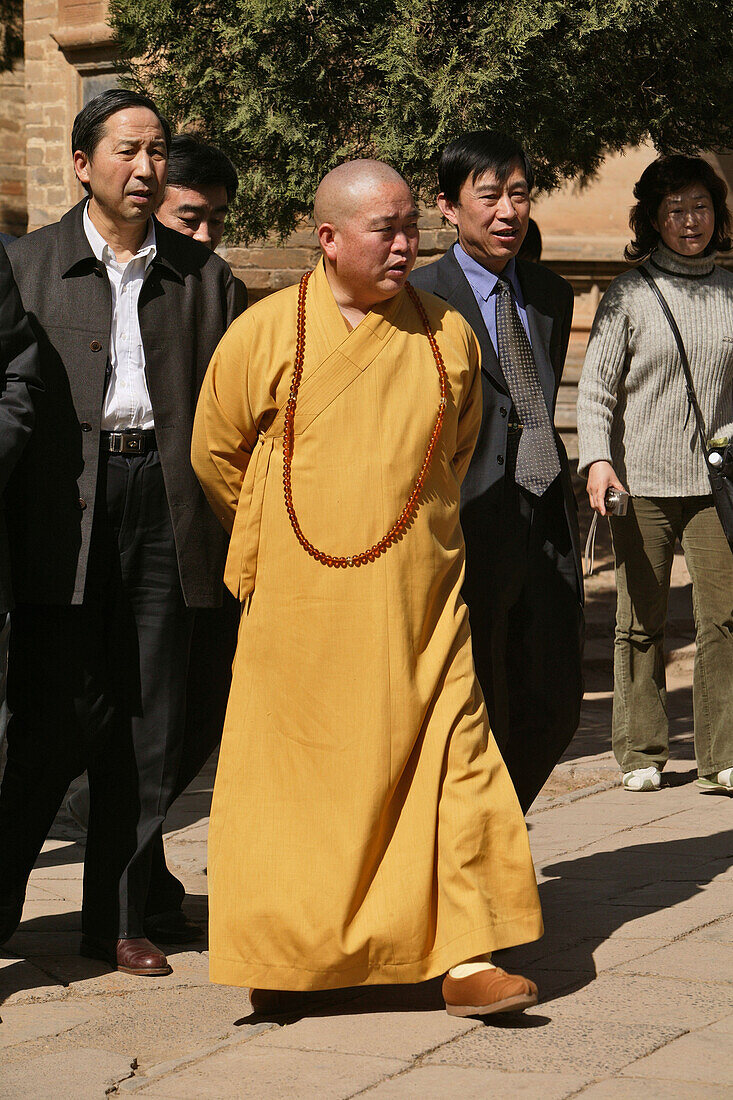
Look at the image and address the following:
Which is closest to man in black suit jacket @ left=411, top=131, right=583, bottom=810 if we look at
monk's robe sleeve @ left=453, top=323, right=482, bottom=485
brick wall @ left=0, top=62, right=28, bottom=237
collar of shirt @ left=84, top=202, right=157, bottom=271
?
monk's robe sleeve @ left=453, top=323, right=482, bottom=485

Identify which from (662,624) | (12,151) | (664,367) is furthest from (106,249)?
(12,151)

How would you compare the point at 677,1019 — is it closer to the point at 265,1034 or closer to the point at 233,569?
the point at 265,1034

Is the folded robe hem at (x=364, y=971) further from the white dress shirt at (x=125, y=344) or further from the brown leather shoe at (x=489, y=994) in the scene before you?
the white dress shirt at (x=125, y=344)

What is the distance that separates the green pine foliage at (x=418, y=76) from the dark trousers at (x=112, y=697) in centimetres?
274

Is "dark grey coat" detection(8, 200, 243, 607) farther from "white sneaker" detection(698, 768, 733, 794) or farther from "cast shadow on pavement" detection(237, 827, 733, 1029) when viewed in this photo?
"white sneaker" detection(698, 768, 733, 794)

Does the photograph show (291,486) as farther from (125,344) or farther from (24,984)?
(24,984)

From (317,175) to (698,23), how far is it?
5.44 ft

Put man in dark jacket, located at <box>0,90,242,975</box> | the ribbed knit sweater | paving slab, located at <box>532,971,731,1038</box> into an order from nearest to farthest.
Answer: paving slab, located at <box>532,971,731,1038</box> < man in dark jacket, located at <box>0,90,242,975</box> < the ribbed knit sweater

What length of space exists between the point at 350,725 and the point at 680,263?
3.45m

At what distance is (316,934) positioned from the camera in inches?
155

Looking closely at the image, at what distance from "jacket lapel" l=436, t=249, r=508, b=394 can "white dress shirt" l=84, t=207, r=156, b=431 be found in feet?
2.98

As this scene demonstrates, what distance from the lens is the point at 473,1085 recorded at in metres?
3.45

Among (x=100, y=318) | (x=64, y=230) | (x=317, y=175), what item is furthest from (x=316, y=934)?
(x=317, y=175)

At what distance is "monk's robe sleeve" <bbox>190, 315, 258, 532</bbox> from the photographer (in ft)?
13.5
